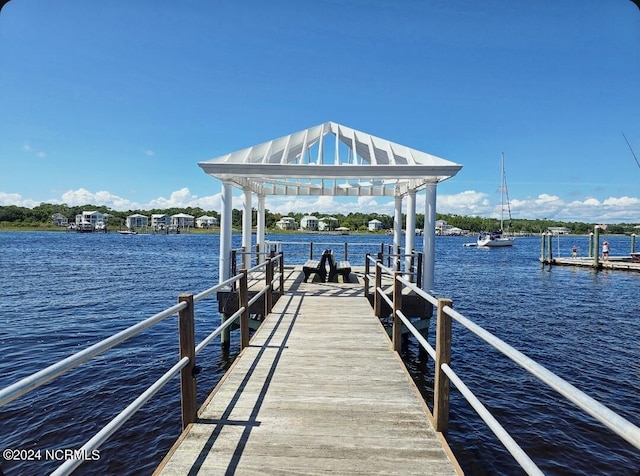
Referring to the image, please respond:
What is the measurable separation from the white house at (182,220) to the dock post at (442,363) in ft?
353

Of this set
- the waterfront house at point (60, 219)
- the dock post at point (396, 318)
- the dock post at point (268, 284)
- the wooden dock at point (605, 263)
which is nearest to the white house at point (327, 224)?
the waterfront house at point (60, 219)

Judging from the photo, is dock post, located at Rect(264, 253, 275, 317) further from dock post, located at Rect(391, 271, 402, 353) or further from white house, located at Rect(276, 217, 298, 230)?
white house, located at Rect(276, 217, 298, 230)

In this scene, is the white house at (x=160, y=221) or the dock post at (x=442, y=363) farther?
the white house at (x=160, y=221)

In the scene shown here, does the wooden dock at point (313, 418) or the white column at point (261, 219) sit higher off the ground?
the white column at point (261, 219)

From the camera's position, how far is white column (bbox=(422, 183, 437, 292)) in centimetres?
851

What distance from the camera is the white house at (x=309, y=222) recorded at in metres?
110

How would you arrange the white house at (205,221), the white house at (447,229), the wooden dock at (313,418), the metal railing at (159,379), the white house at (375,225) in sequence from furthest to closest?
the white house at (447,229), the white house at (205,221), the white house at (375,225), the wooden dock at (313,418), the metal railing at (159,379)

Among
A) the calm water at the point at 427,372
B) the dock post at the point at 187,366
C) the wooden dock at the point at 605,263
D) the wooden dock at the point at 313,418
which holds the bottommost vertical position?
the calm water at the point at 427,372

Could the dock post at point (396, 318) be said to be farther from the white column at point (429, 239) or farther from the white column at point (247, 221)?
the white column at point (247, 221)

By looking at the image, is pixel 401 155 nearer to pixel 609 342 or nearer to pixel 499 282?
pixel 609 342

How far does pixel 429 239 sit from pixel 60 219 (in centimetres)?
12161

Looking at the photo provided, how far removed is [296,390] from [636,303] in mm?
17771

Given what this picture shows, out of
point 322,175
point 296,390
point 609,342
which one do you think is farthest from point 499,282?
point 296,390

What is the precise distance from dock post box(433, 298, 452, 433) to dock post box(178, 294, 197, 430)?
196 centimetres
